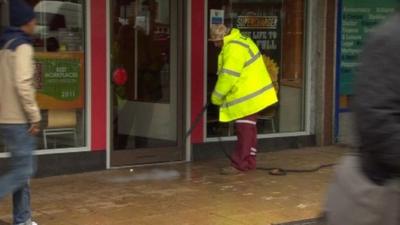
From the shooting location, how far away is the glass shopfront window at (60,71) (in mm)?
7840

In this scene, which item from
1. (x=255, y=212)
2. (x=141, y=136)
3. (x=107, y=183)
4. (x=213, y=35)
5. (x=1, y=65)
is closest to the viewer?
(x=1, y=65)

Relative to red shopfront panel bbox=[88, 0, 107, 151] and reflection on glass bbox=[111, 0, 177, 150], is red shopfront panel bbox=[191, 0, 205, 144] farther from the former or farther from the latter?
red shopfront panel bbox=[88, 0, 107, 151]

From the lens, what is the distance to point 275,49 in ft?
32.3

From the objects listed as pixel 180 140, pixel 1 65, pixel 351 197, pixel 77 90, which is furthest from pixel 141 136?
pixel 351 197

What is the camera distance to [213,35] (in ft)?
27.3

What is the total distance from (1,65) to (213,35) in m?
3.48

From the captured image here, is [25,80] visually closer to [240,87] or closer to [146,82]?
[240,87]

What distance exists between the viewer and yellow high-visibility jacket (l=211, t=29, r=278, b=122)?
26.2 feet

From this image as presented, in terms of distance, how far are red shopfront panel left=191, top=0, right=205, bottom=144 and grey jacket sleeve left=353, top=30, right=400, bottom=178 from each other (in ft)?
21.6

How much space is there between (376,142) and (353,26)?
8407mm

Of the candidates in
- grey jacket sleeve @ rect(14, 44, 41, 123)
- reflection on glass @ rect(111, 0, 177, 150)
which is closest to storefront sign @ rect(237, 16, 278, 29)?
reflection on glass @ rect(111, 0, 177, 150)

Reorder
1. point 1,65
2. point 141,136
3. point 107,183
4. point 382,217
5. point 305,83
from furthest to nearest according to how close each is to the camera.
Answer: point 305,83 < point 141,136 < point 107,183 < point 1,65 < point 382,217

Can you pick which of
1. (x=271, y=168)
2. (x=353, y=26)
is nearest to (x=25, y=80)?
(x=271, y=168)

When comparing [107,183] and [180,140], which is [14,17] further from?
[180,140]
